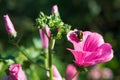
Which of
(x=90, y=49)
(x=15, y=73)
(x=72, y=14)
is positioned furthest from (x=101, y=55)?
(x=72, y=14)

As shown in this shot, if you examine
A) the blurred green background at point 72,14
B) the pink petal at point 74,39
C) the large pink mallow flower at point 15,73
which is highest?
the pink petal at point 74,39

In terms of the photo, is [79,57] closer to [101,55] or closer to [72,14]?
[101,55]

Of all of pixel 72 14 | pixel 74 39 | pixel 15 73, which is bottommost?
pixel 72 14

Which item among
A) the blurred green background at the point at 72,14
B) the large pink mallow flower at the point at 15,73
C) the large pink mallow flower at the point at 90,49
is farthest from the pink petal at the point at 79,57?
the blurred green background at the point at 72,14

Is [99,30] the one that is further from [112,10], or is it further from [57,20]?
[57,20]

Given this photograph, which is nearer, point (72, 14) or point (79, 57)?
point (79, 57)

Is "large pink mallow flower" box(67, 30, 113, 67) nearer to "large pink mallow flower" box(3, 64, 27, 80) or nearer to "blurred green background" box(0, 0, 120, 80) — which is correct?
"large pink mallow flower" box(3, 64, 27, 80)

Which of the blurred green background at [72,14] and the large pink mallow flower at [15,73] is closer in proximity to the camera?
the large pink mallow flower at [15,73]

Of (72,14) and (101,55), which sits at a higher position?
(101,55)

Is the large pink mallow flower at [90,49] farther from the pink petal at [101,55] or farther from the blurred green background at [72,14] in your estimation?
the blurred green background at [72,14]
